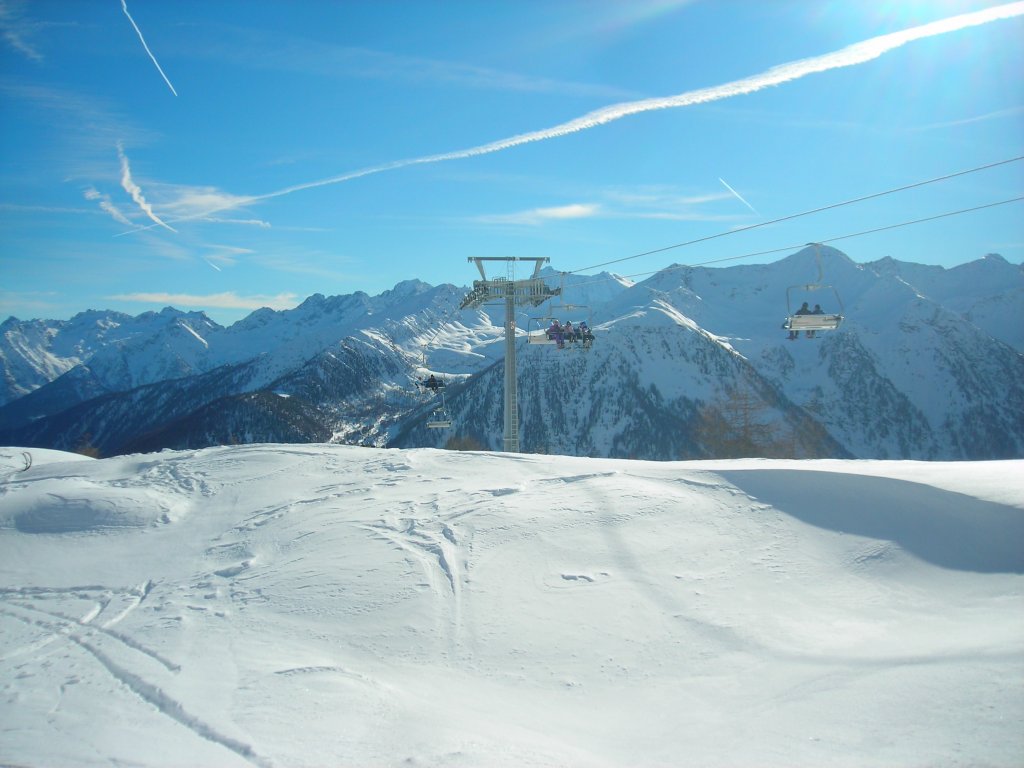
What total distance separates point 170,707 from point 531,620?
150 inches

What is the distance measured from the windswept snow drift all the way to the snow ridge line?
3 centimetres

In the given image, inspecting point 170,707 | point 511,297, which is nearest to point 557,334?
point 511,297

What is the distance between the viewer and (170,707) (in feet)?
21.1

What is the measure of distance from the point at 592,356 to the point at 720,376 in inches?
1236

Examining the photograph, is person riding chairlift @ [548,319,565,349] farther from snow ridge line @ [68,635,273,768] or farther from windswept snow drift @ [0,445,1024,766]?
snow ridge line @ [68,635,273,768]

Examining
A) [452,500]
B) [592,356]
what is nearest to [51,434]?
[592,356]

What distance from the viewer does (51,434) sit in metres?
196

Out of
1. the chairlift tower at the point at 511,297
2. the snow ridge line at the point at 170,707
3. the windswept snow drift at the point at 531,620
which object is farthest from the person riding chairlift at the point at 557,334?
the snow ridge line at the point at 170,707

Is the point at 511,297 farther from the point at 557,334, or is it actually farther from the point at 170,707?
the point at 170,707

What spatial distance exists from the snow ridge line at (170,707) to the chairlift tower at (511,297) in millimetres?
15990

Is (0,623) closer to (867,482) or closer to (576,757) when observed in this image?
(576,757)

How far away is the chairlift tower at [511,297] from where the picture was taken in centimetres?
2327

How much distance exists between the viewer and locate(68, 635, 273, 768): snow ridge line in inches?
221

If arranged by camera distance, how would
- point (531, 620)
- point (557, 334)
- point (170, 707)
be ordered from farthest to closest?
1. point (557, 334)
2. point (531, 620)
3. point (170, 707)
